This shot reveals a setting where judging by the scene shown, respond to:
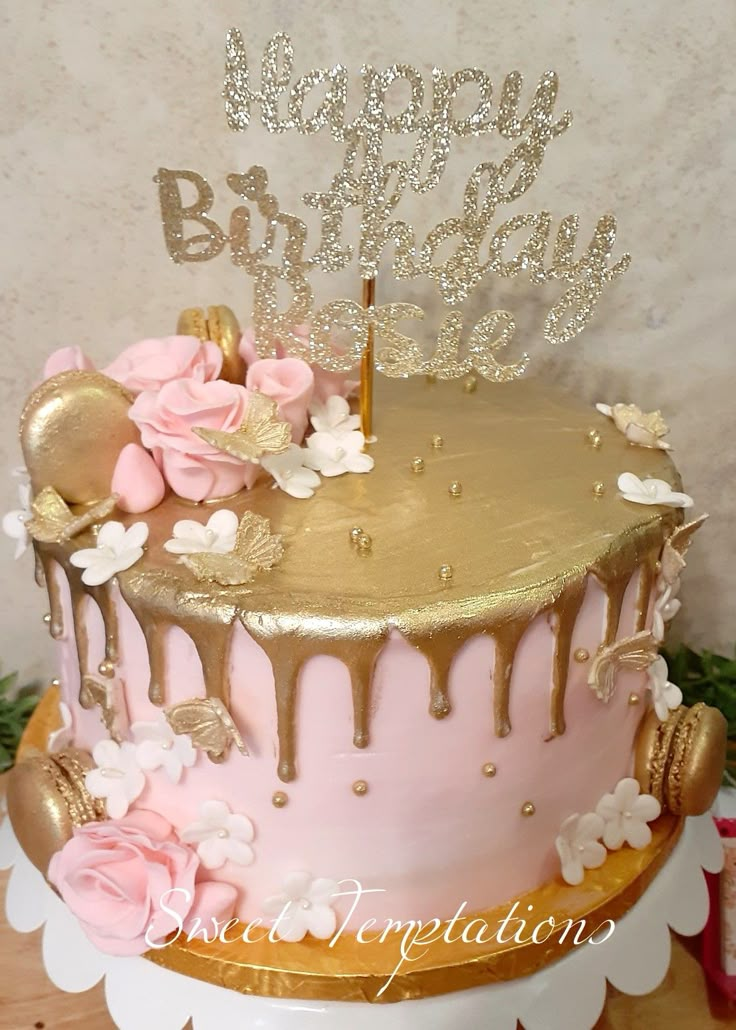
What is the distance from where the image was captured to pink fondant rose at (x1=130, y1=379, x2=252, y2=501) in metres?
1.08

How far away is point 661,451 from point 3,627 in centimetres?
137

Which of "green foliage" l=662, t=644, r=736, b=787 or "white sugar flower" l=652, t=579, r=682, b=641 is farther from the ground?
"white sugar flower" l=652, t=579, r=682, b=641

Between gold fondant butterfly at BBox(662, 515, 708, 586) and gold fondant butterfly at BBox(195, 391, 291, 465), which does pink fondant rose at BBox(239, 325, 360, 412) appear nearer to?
gold fondant butterfly at BBox(195, 391, 291, 465)

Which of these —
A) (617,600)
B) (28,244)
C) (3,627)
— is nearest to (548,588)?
(617,600)

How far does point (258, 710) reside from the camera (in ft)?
3.27

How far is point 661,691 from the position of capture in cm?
121

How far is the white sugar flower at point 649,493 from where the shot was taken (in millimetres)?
1130

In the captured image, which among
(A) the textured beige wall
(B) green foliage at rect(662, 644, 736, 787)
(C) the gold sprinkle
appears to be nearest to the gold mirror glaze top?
(C) the gold sprinkle

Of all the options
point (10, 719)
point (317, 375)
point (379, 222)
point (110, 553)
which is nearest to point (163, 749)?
point (110, 553)

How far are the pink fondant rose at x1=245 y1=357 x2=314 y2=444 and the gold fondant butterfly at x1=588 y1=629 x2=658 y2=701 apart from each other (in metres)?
0.48

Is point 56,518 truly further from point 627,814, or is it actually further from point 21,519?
point 627,814

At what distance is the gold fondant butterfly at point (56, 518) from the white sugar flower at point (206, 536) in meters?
0.10

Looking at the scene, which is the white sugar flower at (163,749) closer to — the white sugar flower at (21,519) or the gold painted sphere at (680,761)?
the white sugar flower at (21,519)

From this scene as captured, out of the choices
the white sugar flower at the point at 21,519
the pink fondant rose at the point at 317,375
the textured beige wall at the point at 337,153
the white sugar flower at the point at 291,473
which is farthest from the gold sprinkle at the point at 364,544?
the textured beige wall at the point at 337,153
